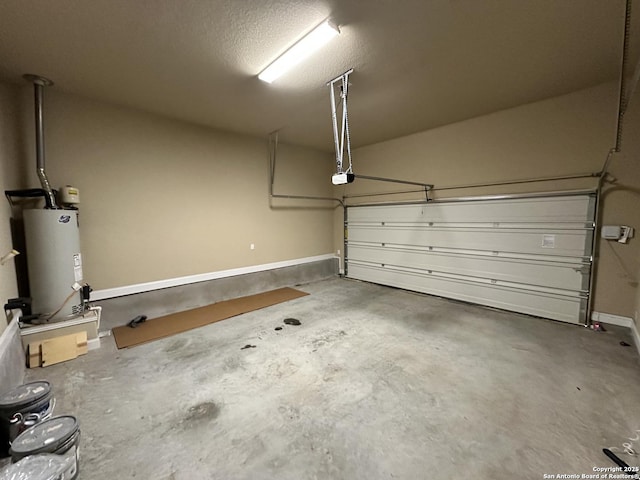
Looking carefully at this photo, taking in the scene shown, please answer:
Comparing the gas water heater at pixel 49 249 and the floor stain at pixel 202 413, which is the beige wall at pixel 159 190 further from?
the floor stain at pixel 202 413

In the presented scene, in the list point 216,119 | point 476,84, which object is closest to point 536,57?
point 476,84

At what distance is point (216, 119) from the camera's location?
161 inches

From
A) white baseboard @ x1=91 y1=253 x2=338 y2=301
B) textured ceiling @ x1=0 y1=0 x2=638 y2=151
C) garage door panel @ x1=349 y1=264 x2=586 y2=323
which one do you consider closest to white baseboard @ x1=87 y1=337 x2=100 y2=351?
white baseboard @ x1=91 y1=253 x2=338 y2=301

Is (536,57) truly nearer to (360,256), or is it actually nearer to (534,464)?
(534,464)

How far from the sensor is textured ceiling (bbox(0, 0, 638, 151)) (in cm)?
197

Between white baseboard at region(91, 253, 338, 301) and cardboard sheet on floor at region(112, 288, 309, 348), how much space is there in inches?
18.0

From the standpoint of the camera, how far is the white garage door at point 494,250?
3.49 meters

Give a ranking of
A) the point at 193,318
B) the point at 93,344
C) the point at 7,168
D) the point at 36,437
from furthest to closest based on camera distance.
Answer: the point at 193,318 → the point at 93,344 → the point at 7,168 → the point at 36,437

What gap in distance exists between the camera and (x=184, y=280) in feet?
13.9

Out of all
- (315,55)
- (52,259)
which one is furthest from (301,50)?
(52,259)

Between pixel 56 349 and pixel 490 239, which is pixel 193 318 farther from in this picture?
pixel 490 239

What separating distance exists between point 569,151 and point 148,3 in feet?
16.0

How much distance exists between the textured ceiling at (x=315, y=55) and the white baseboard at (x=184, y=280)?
2.54 m

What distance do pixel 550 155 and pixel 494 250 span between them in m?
1.51
